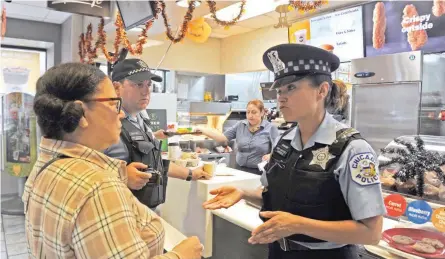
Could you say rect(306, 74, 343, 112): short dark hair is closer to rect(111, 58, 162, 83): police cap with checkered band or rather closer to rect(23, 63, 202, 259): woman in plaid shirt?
rect(23, 63, 202, 259): woman in plaid shirt

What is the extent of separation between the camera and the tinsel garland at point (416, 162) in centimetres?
179

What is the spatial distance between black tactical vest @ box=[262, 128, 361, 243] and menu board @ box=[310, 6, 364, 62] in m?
4.59

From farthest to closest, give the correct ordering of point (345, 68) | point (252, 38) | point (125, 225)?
point (252, 38) < point (345, 68) < point (125, 225)

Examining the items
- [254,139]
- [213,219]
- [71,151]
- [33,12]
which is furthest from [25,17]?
[71,151]

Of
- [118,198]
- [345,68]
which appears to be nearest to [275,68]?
[118,198]

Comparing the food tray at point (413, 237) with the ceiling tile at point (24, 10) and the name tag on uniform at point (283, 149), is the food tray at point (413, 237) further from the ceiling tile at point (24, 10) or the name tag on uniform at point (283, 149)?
the ceiling tile at point (24, 10)

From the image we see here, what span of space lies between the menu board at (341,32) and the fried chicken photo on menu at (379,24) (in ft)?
0.92

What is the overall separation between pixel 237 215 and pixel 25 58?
632 centimetres

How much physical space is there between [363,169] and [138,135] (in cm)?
138

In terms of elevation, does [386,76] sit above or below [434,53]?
below

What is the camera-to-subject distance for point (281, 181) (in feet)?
4.70

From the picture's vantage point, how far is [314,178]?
1303 mm

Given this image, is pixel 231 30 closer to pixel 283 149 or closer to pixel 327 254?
pixel 283 149

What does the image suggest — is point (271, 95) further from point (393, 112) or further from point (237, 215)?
point (237, 215)
